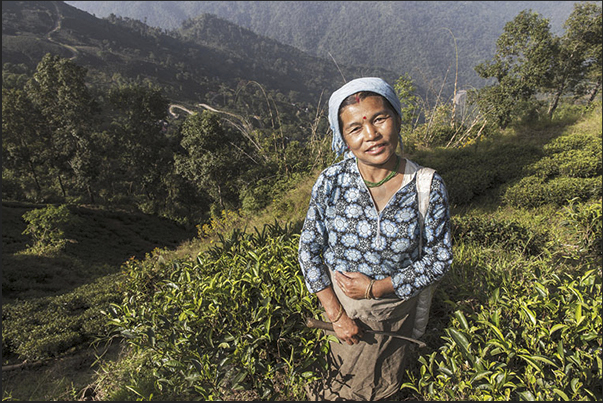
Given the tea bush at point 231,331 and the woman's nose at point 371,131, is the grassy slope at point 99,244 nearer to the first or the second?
the tea bush at point 231,331

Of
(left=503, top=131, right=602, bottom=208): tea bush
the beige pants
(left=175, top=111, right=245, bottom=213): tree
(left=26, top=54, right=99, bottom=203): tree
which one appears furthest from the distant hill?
the beige pants

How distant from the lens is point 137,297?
2.34 m

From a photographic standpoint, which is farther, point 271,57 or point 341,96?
point 271,57

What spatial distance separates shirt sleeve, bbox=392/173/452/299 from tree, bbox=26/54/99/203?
1923cm

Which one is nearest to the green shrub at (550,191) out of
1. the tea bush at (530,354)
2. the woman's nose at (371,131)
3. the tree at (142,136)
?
the tea bush at (530,354)

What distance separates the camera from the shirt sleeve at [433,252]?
1.36 metres

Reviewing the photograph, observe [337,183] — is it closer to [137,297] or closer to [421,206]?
[421,206]

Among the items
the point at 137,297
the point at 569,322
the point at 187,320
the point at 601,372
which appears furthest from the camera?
the point at 137,297

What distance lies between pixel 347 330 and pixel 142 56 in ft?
336

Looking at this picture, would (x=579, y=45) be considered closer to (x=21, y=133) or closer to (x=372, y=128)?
(x=372, y=128)

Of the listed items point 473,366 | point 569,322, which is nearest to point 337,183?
point 473,366

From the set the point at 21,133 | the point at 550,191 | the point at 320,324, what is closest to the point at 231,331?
the point at 320,324

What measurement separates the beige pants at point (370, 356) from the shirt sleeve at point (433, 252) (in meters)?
0.15

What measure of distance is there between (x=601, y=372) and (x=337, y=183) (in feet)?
4.78
